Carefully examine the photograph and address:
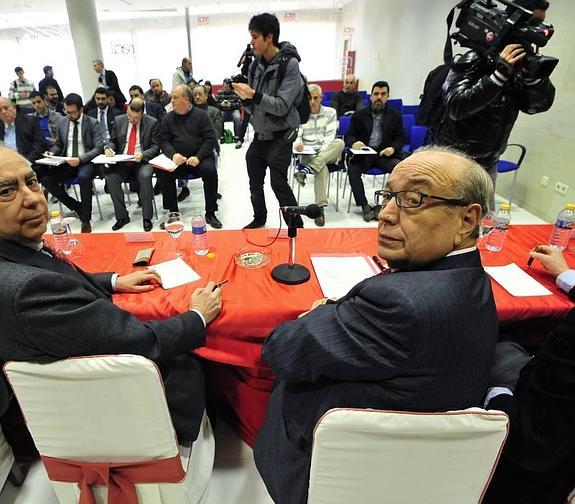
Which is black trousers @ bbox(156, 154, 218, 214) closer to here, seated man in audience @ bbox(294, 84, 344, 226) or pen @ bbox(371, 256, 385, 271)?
seated man in audience @ bbox(294, 84, 344, 226)

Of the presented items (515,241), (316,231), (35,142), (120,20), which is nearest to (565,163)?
(515,241)

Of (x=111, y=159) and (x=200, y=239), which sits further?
(x=111, y=159)

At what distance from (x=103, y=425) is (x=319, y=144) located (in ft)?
12.5

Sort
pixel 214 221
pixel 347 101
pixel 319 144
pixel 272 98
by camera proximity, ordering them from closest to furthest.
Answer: pixel 272 98 → pixel 214 221 → pixel 319 144 → pixel 347 101

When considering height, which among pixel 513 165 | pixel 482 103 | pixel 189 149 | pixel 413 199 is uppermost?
→ pixel 482 103

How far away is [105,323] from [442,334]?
776 millimetres

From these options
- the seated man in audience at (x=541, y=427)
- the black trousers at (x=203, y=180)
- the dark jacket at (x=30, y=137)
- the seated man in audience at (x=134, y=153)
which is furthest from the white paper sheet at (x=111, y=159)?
the seated man in audience at (x=541, y=427)

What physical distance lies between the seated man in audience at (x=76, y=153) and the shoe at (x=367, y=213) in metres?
2.76

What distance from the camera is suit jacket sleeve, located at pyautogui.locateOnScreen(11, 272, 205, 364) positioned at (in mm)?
805

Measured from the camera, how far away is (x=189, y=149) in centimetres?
377

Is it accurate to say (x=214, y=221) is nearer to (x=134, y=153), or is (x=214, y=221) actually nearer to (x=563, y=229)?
(x=134, y=153)

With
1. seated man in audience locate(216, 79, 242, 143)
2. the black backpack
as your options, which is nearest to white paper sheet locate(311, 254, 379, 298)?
the black backpack

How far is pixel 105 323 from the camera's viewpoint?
0.90 metres

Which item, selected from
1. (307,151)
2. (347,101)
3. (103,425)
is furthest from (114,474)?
(347,101)
